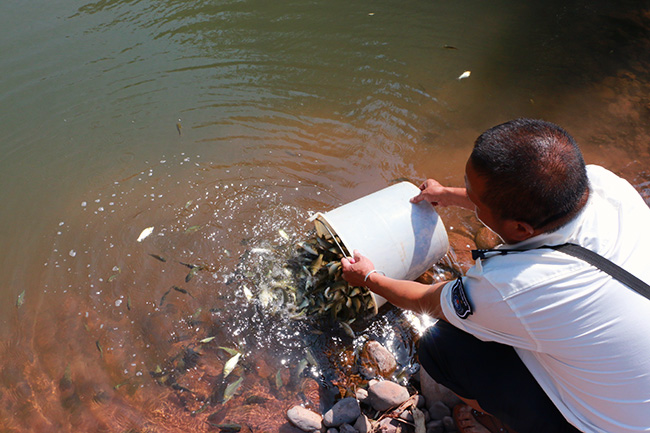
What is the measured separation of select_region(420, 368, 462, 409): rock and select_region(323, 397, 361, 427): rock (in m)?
0.50

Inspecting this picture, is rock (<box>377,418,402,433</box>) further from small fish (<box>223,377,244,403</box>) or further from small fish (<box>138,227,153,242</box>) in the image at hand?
small fish (<box>138,227,153,242</box>)

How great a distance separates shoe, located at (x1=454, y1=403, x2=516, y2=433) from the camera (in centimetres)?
262

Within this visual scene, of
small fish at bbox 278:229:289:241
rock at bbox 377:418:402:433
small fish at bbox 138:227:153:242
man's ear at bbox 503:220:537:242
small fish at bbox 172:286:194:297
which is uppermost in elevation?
man's ear at bbox 503:220:537:242

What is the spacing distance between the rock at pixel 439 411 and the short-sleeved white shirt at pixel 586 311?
3.20ft

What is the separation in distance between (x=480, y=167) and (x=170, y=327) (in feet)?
9.30

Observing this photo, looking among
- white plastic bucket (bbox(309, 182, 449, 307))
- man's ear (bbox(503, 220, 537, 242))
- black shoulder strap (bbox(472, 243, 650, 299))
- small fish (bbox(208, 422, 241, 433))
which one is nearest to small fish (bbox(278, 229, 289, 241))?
white plastic bucket (bbox(309, 182, 449, 307))

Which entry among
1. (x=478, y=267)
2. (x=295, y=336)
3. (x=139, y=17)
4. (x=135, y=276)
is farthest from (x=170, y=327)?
(x=139, y=17)

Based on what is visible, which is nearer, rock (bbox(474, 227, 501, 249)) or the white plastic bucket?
the white plastic bucket

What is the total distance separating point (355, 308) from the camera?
3.26 meters

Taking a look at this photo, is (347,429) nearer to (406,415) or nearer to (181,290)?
(406,415)

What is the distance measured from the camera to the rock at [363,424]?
2730 millimetres

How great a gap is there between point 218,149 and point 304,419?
127 inches

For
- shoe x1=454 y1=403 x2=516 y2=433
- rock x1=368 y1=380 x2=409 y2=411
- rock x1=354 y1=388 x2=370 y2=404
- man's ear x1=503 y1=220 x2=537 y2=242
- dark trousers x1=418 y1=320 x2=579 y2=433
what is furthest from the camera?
rock x1=354 y1=388 x2=370 y2=404

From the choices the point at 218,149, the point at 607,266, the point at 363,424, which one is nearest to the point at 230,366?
the point at 363,424
